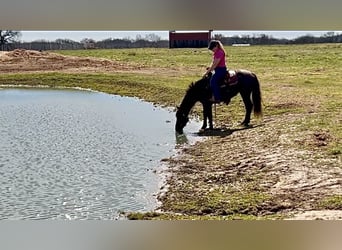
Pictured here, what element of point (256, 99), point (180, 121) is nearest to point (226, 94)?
point (256, 99)

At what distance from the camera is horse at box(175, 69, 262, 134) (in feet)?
22.7

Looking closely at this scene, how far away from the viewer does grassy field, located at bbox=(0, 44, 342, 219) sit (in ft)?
12.5

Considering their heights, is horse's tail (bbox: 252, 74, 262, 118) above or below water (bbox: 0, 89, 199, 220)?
above

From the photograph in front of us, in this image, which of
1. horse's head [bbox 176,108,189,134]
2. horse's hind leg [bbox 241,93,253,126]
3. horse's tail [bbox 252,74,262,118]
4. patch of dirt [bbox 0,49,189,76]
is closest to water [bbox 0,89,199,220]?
horse's head [bbox 176,108,189,134]

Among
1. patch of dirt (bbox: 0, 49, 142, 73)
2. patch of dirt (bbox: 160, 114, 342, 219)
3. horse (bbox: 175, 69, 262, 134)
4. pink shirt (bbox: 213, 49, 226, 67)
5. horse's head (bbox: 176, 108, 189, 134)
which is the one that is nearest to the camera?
patch of dirt (bbox: 160, 114, 342, 219)

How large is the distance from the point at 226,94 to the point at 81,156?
216cm

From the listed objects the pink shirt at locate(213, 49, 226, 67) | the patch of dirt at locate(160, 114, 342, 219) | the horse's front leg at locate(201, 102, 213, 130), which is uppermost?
the pink shirt at locate(213, 49, 226, 67)

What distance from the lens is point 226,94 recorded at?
6922 mm

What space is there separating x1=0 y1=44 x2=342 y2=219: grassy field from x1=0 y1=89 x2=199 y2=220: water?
0.53 meters

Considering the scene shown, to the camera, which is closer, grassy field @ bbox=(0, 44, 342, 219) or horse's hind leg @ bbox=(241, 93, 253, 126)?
grassy field @ bbox=(0, 44, 342, 219)

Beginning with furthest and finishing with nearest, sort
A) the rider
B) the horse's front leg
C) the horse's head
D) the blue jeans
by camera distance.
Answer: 1. the horse's head
2. the horse's front leg
3. the blue jeans
4. the rider

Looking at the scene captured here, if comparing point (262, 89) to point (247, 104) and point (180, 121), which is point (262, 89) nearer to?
point (247, 104)

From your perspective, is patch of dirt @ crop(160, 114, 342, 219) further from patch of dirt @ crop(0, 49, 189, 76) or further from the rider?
patch of dirt @ crop(0, 49, 189, 76)
